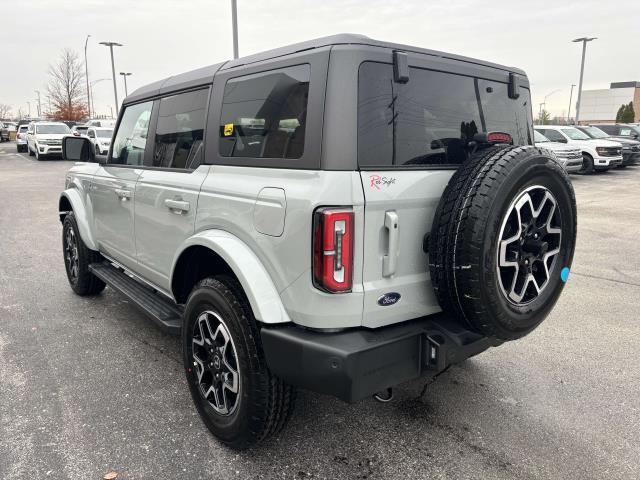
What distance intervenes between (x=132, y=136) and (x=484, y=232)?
3020 mm

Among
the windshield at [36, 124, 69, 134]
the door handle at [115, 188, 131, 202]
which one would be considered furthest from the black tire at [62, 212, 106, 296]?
the windshield at [36, 124, 69, 134]

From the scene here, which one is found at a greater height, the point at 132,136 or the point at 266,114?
the point at 266,114

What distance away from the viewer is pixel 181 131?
10.9 feet

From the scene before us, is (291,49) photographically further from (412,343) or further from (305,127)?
(412,343)

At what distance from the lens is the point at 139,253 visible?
3748mm

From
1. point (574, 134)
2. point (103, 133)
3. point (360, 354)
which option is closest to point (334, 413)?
point (360, 354)

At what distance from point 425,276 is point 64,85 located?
5090 centimetres

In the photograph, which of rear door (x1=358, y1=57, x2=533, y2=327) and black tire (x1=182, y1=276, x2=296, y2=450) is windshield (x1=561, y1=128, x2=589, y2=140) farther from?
black tire (x1=182, y1=276, x2=296, y2=450)

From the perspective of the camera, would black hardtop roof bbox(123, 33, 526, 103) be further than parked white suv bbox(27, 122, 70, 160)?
No

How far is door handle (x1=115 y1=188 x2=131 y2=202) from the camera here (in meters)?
3.79

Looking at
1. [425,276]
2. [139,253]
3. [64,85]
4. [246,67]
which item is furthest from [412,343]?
[64,85]

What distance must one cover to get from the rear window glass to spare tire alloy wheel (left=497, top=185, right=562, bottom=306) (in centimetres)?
44

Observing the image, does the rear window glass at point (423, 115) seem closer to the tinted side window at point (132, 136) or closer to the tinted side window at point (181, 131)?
the tinted side window at point (181, 131)

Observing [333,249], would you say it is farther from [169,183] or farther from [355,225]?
[169,183]
